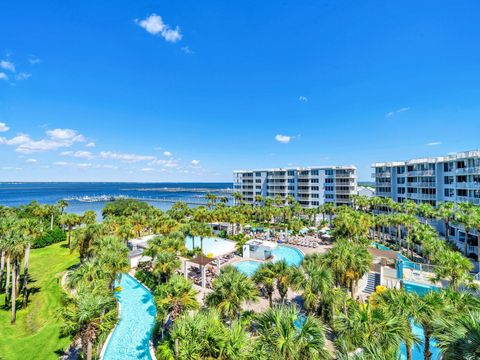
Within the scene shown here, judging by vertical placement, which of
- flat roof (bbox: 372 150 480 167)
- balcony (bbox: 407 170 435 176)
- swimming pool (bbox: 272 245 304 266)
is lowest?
swimming pool (bbox: 272 245 304 266)

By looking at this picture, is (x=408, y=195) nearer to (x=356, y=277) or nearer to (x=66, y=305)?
(x=356, y=277)

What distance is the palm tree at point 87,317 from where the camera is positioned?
44.2ft

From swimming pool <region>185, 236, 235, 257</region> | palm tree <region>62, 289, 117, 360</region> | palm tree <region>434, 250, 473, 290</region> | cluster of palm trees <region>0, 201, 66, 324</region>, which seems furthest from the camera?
swimming pool <region>185, 236, 235, 257</region>

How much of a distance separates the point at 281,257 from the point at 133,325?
963 inches

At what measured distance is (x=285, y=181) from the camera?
8444 centimetres

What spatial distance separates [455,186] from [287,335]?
49749mm

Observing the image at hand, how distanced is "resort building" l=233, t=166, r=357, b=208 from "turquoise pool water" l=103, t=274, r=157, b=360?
2279 inches

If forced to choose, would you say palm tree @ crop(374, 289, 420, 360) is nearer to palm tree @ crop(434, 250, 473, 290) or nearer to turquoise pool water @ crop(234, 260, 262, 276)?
palm tree @ crop(434, 250, 473, 290)

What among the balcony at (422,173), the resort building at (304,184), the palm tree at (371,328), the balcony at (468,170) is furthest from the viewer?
the resort building at (304,184)

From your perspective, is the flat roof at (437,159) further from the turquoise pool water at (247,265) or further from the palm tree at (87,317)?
the palm tree at (87,317)

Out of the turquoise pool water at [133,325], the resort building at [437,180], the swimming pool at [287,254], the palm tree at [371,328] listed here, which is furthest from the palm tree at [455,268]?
the turquoise pool water at [133,325]

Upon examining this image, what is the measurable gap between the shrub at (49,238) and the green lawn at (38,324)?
1127 cm

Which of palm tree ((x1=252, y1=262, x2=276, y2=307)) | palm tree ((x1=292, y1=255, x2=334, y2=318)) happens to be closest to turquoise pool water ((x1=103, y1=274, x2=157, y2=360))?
palm tree ((x1=252, y1=262, x2=276, y2=307))

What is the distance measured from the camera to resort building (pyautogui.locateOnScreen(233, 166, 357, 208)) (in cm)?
7256
